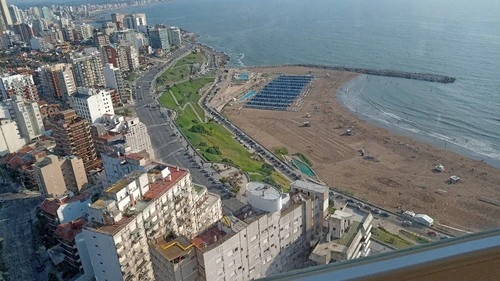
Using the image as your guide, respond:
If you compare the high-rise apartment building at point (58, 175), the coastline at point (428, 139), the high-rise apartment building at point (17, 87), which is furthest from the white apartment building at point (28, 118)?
the coastline at point (428, 139)

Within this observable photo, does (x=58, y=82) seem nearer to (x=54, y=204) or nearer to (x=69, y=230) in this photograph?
(x=54, y=204)

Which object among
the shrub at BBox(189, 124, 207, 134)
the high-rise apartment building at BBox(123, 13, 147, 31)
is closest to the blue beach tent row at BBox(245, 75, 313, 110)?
the shrub at BBox(189, 124, 207, 134)

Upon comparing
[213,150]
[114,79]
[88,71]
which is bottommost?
[213,150]

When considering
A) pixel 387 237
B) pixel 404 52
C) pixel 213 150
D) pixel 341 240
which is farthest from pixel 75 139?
pixel 404 52

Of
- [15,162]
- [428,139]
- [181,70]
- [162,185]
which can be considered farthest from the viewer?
[181,70]

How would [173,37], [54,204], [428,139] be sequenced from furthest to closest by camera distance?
[173,37] → [428,139] → [54,204]
